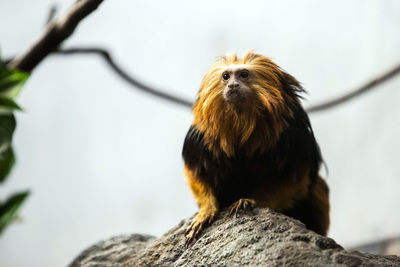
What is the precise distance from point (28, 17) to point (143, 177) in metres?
2.18

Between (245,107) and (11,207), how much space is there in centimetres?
109

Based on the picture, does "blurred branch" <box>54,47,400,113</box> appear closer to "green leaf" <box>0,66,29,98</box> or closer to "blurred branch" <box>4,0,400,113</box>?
"blurred branch" <box>4,0,400,113</box>

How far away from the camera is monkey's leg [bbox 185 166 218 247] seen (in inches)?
96.0

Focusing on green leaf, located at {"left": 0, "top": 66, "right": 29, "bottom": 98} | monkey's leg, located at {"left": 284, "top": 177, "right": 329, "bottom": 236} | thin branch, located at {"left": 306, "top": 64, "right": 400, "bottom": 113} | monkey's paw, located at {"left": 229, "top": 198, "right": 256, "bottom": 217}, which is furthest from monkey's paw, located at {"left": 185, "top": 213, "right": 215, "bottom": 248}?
thin branch, located at {"left": 306, "top": 64, "right": 400, "bottom": 113}

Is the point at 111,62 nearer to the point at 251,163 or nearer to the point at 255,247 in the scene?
the point at 251,163

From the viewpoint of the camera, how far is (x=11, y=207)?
7.27 ft

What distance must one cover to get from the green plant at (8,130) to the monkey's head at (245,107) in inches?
32.6

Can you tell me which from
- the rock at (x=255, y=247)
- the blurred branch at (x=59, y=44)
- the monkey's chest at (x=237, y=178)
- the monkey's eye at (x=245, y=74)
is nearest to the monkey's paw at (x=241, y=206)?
the rock at (x=255, y=247)

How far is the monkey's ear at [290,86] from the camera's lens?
8.89 ft

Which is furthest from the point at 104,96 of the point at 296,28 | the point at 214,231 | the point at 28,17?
the point at 214,231

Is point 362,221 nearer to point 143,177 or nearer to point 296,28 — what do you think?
point 296,28

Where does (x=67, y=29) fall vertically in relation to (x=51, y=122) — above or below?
above

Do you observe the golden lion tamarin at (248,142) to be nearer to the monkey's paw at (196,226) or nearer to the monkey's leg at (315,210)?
the monkey's paw at (196,226)

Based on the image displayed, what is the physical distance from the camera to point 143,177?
6398 mm
